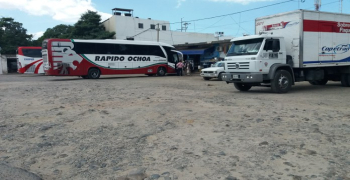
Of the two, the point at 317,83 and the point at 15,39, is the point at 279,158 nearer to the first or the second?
the point at 317,83

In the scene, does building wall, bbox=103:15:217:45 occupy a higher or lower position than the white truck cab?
higher

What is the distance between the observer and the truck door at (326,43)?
1191 cm

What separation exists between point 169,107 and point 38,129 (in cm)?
352

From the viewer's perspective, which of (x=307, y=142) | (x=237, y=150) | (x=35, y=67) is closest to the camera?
(x=237, y=150)

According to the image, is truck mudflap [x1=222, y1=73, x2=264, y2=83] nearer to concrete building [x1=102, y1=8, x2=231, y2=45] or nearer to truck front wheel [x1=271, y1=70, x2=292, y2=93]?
truck front wheel [x1=271, y1=70, x2=292, y2=93]

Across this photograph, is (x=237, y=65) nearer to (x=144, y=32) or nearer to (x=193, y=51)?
(x=193, y=51)

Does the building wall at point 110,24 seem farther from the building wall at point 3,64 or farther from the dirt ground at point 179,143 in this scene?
the dirt ground at point 179,143

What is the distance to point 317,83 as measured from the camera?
15.1m

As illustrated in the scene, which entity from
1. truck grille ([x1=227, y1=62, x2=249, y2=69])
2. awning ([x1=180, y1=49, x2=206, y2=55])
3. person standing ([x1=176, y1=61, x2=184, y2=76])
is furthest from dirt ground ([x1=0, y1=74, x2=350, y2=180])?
awning ([x1=180, y1=49, x2=206, y2=55])

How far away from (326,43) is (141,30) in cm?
4164

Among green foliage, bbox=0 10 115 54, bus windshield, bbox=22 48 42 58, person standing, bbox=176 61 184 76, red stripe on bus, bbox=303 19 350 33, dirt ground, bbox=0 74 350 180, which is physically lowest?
dirt ground, bbox=0 74 350 180

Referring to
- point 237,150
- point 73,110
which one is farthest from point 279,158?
point 73,110

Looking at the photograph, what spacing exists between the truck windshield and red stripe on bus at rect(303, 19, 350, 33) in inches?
85.2

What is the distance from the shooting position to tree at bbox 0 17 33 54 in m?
49.6
